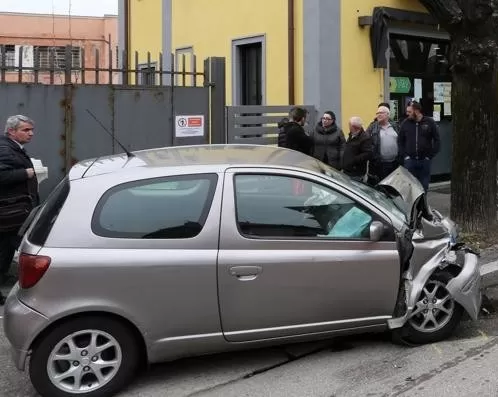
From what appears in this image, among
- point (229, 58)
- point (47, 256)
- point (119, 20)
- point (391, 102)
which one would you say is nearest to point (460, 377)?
point (47, 256)

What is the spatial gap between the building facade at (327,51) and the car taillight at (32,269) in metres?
7.77

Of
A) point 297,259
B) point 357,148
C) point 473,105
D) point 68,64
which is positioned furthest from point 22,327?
point 473,105

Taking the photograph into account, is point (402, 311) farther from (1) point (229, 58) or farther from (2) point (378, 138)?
(1) point (229, 58)

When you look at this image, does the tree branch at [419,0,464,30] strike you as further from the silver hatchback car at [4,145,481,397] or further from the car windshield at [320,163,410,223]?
the silver hatchback car at [4,145,481,397]

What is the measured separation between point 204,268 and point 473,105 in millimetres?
4988

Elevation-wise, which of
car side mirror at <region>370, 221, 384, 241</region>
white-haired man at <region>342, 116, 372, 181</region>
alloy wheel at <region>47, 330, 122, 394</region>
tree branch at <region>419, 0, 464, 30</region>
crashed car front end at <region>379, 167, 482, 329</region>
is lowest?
alloy wheel at <region>47, 330, 122, 394</region>

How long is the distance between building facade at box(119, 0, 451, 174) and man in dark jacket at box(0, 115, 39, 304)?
5.94m

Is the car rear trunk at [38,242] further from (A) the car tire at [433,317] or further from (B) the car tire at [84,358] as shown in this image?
(A) the car tire at [433,317]

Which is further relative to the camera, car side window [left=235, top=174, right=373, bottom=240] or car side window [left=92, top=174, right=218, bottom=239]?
car side window [left=235, top=174, right=373, bottom=240]

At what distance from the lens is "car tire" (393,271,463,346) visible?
4.53 meters

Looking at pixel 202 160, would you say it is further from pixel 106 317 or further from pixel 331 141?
pixel 331 141

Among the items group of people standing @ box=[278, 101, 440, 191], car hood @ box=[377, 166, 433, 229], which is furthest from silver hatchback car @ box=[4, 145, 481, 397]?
group of people standing @ box=[278, 101, 440, 191]

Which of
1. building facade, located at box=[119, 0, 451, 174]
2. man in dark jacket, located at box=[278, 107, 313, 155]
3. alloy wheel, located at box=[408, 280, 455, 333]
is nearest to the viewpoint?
alloy wheel, located at box=[408, 280, 455, 333]

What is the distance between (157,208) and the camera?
4027mm
